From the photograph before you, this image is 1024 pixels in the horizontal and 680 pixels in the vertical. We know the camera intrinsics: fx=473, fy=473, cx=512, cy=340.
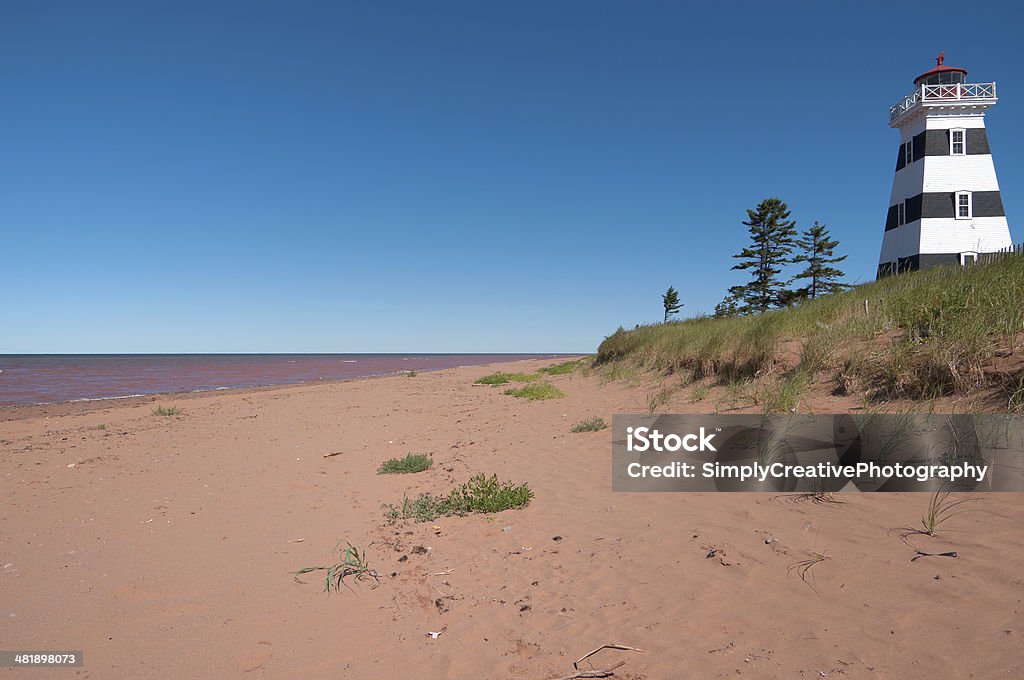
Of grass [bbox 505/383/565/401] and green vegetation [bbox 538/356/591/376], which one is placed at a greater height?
green vegetation [bbox 538/356/591/376]

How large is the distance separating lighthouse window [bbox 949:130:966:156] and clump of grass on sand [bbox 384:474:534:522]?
89.6 ft

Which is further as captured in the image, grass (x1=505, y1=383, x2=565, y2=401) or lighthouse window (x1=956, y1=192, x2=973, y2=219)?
lighthouse window (x1=956, y1=192, x2=973, y2=219)

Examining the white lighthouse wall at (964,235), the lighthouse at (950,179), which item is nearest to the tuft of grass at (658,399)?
the lighthouse at (950,179)

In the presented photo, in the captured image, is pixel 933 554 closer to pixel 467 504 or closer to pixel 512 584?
pixel 512 584

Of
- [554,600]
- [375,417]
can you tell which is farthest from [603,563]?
[375,417]

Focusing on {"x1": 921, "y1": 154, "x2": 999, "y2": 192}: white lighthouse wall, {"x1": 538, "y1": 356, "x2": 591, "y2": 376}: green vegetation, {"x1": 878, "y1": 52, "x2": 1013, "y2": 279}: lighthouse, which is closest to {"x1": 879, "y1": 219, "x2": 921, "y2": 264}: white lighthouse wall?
{"x1": 878, "y1": 52, "x2": 1013, "y2": 279}: lighthouse

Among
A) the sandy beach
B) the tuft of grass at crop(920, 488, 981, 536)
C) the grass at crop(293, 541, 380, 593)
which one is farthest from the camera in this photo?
the grass at crop(293, 541, 380, 593)

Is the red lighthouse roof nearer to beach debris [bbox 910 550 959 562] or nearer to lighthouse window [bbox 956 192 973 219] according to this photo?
lighthouse window [bbox 956 192 973 219]

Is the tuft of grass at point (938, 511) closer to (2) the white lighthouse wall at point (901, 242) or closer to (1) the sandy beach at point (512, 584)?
(1) the sandy beach at point (512, 584)

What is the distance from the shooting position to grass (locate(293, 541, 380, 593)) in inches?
153

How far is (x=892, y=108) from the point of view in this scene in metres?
24.1

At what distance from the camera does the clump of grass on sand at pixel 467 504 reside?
211 inches

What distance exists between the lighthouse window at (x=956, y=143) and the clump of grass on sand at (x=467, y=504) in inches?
1075

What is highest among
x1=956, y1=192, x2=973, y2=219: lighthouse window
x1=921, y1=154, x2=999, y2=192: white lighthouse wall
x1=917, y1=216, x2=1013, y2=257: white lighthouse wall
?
x1=921, y1=154, x2=999, y2=192: white lighthouse wall
